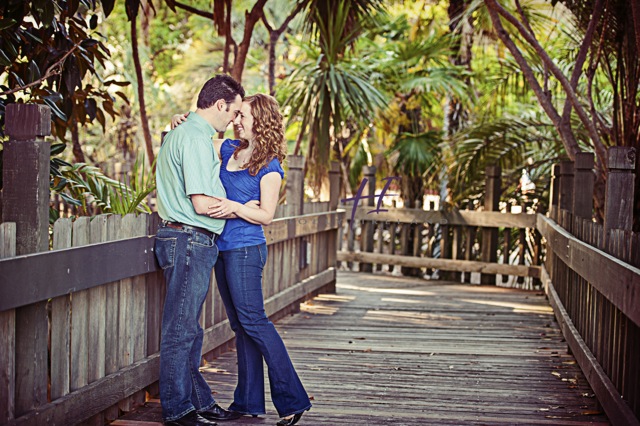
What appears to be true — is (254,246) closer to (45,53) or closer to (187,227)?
(187,227)

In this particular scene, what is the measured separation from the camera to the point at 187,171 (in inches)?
149

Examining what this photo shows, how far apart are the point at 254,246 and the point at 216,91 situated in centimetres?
78

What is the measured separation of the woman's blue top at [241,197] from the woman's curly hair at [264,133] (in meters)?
0.04

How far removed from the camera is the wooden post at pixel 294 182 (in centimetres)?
728

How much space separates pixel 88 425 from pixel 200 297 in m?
0.76

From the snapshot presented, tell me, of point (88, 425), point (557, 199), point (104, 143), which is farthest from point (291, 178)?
point (104, 143)

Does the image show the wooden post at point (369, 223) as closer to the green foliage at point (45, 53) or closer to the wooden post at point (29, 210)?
the green foliage at point (45, 53)

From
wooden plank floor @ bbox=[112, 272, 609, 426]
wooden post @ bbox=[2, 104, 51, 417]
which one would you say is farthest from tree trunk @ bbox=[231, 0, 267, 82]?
wooden post @ bbox=[2, 104, 51, 417]

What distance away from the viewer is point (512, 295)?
385 inches

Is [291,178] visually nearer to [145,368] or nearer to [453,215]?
[145,368]

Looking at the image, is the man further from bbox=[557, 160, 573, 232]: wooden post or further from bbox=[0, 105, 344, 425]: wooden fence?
bbox=[557, 160, 573, 232]: wooden post

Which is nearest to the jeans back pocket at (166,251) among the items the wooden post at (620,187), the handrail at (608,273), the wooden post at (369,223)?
the handrail at (608,273)

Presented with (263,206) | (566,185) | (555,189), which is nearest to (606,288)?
(263,206)

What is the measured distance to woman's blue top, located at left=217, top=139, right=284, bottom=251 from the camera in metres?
4.07
